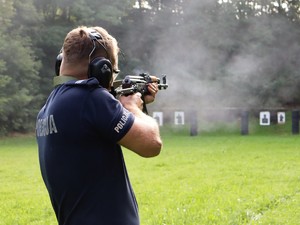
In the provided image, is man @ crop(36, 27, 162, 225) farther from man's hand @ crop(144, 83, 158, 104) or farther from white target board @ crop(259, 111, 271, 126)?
white target board @ crop(259, 111, 271, 126)

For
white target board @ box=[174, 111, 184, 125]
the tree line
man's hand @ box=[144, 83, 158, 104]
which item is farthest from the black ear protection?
the tree line

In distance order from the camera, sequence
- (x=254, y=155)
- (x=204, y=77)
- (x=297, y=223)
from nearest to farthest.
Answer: (x=297, y=223) < (x=254, y=155) < (x=204, y=77)

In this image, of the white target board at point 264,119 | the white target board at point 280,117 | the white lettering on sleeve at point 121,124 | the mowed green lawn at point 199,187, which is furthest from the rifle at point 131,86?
the white target board at point 280,117

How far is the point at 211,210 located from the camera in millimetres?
4062

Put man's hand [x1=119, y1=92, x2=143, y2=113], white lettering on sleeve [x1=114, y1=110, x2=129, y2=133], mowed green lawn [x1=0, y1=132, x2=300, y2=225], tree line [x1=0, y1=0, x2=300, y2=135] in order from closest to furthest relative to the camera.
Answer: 1. white lettering on sleeve [x1=114, y1=110, x2=129, y2=133]
2. man's hand [x1=119, y1=92, x2=143, y2=113]
3. mowed green lawn [x1=0, y1=132, x2=300, y2=225]
4. tree line [x1=0, y1=0, x2=300, y2=135]

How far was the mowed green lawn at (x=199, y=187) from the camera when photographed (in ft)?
13.1

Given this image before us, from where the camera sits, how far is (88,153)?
1.42 metres

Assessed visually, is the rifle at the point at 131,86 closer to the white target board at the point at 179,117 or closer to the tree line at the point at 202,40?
the white target board at the point at 179,117

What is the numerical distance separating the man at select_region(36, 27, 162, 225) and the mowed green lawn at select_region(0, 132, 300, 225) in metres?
2.38

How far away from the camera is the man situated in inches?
54.7

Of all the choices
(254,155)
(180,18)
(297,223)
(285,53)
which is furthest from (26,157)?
(285,53)

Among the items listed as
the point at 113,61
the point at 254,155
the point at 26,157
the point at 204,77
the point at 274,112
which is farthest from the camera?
the point at 204,77

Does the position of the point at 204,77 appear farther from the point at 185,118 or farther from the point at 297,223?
the point at 297,223

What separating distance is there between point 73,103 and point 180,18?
15938 millimetres
